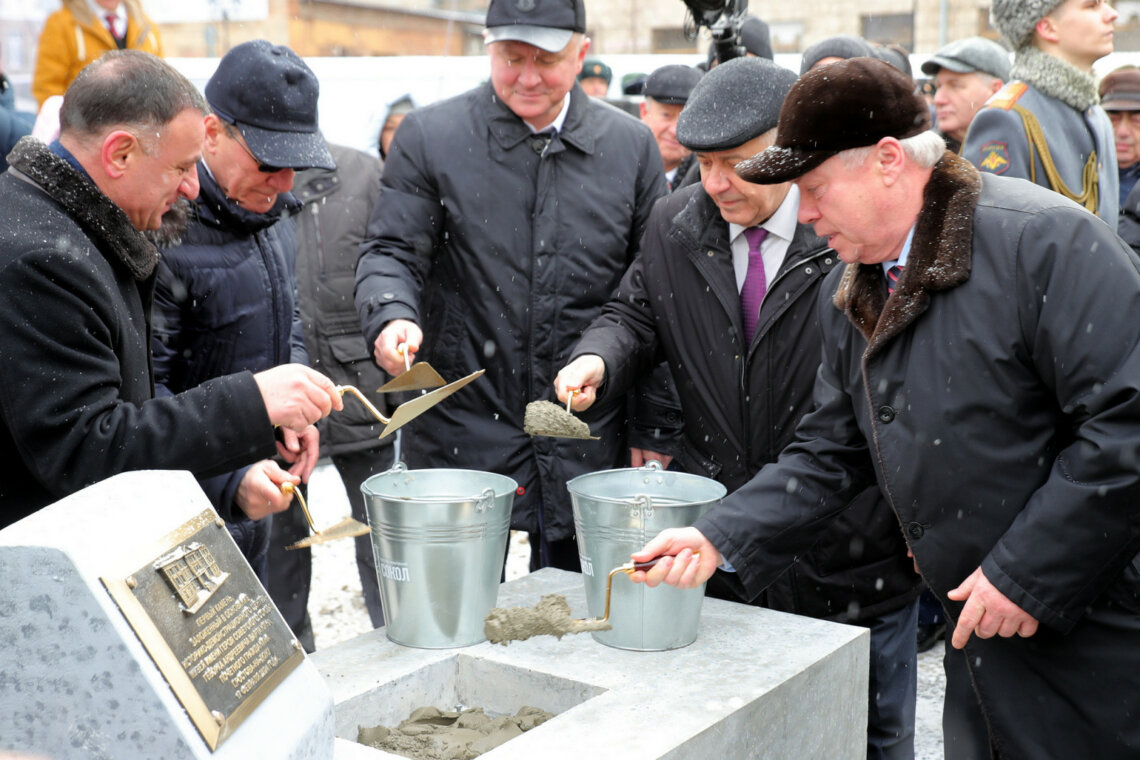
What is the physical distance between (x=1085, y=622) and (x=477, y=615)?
4.09 feet

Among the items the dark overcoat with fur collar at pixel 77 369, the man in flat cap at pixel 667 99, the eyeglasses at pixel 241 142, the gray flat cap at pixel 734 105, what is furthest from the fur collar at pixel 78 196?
the man in flat cap at pixel 667 99

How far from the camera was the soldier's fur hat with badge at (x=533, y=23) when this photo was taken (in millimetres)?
3354

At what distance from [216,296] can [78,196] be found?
98 centimetres

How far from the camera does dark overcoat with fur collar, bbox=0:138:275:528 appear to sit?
84.4 inches

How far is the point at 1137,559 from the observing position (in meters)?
2.15

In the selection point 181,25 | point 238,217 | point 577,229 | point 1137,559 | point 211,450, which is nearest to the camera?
point 1137,559

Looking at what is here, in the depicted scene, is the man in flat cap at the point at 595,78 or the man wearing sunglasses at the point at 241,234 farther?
the man in flat cap at the point at 595,78

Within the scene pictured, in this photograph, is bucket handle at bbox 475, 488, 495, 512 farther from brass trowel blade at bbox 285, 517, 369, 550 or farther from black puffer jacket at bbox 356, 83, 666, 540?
black puffer jacket at bbox 356, 83, 666, 540

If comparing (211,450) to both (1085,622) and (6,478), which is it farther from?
(1085,622)

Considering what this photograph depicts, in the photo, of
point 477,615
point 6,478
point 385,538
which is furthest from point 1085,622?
point 6,478

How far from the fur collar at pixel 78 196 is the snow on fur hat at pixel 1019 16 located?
123 inches

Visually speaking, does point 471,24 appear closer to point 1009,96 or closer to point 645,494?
point 1009,96

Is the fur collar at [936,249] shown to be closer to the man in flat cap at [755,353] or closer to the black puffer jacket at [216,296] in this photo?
the man in flat cap at [755,353]

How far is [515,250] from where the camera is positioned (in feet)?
11.4
